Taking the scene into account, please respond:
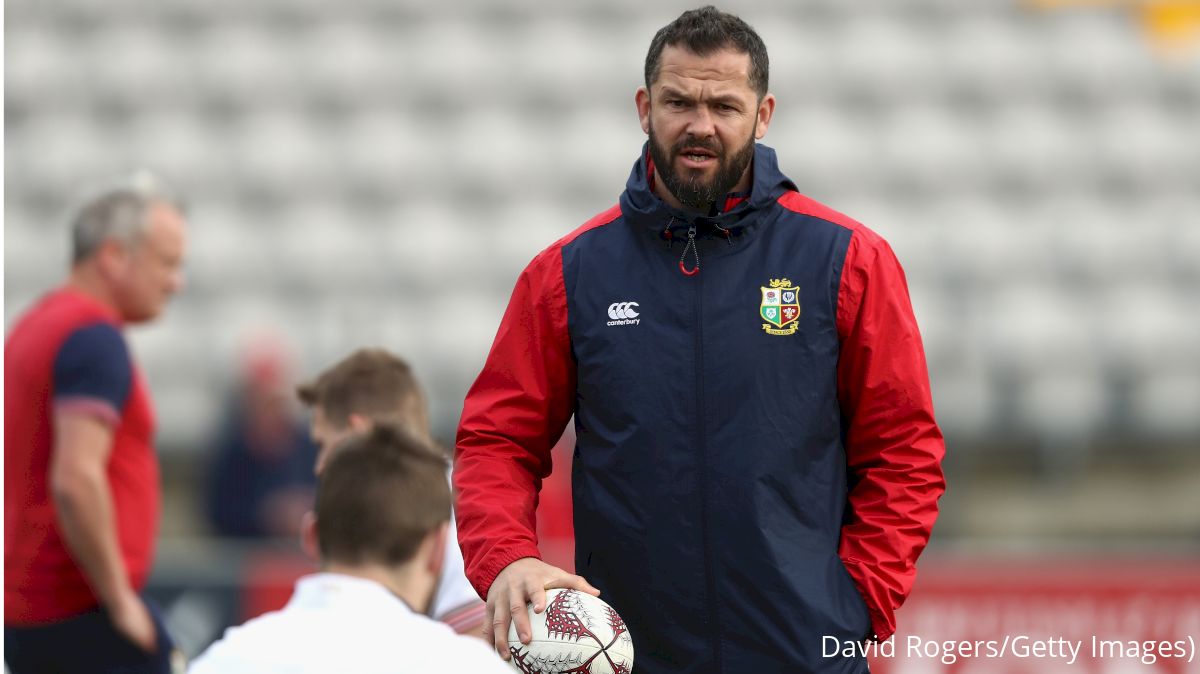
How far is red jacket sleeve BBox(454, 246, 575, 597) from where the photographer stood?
9.70ft

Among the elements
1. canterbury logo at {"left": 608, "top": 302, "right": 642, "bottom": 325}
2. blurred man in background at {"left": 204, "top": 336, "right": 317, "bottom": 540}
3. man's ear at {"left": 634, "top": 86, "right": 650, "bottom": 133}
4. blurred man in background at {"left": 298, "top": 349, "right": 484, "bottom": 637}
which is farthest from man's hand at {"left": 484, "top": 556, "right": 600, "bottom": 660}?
blurred man in background at {"left": 204, "top": 336, "right": 317, "bottom": 540}

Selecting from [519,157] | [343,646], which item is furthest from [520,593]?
[519,157]

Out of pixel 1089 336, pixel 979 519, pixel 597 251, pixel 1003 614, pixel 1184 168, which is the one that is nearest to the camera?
pixel 597 251

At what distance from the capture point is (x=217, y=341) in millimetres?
9852

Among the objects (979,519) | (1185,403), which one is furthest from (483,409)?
(1185,403)

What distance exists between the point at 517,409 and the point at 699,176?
53 cm

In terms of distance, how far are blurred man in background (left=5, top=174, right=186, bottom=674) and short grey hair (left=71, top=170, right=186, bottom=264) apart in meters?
0.02

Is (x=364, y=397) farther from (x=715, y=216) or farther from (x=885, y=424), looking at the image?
(x=885, y=424)

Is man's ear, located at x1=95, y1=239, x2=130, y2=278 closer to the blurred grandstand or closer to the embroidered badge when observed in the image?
the embroidered badge

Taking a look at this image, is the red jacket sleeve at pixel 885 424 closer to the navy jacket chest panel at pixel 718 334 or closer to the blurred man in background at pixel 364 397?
the navy jacket chest panel at pixel 718 334

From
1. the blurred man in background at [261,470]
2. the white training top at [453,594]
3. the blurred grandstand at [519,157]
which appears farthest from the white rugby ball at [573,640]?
the blurred grandstand at [519,157]

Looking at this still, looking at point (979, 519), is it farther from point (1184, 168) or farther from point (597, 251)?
point (597, 251)

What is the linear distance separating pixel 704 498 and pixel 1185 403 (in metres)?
7.00

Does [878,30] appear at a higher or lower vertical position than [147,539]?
higher
